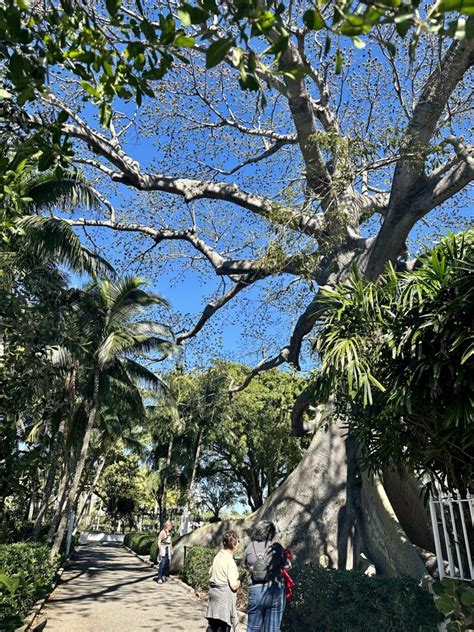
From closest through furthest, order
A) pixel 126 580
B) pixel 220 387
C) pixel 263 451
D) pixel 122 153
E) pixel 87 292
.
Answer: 1. pixel 122 153
2. pixel 126 580
3. pixel 87 292
4. pixel 220 387
5. pixel 263 451

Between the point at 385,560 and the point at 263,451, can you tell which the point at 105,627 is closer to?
the point at 385,560

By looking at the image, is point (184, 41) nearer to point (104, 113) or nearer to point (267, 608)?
point (104, 113)

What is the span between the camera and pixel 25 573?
7.93 metres

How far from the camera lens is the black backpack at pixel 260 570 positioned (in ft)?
17.0

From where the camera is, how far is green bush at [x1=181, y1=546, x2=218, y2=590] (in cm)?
1105

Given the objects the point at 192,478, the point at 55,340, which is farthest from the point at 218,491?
the point at 55,340

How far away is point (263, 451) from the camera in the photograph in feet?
88.5

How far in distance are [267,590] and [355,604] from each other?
93 cm

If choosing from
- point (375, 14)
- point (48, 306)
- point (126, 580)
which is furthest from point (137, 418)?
point (375, 14)

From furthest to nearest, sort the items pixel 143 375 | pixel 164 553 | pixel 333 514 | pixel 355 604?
1. pixel 143 375
2. pixel 164 553
3. pixel 333 514
4. pixel 355 604

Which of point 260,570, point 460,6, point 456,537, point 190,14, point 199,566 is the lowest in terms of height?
point 260,570

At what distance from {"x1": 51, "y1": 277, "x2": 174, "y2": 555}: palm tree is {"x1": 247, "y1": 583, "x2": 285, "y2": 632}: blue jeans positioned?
436 inches

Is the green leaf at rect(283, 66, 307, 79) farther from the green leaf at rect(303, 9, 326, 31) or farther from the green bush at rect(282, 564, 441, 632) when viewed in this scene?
the green bush at rect(282, 564, 441, 632)

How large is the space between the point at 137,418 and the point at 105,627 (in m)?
12.9
